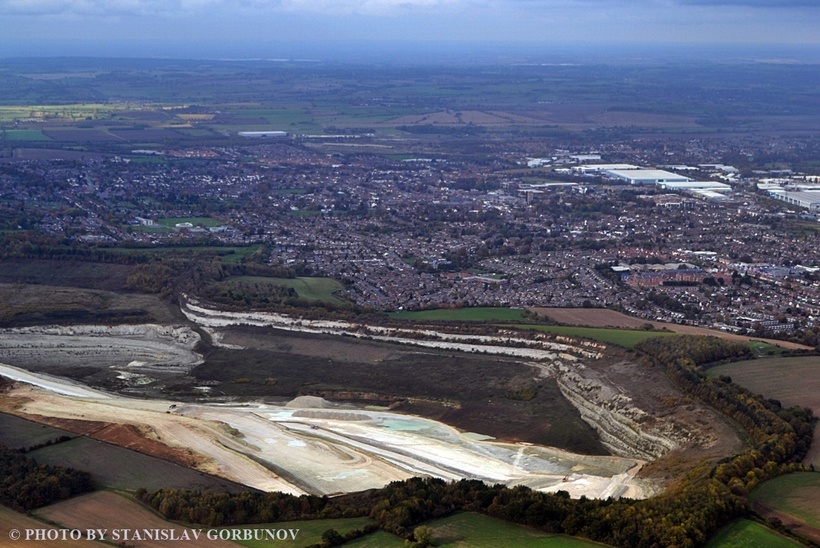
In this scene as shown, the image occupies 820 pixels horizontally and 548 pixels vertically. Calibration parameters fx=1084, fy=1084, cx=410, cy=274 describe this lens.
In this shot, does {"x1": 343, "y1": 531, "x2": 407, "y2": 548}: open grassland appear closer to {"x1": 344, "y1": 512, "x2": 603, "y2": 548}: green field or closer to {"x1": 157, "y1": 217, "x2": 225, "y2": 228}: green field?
{"x1": 344, "y1": 512, "x2": 603, "y2": 548}: green field

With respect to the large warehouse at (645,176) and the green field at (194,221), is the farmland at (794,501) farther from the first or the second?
the large warehouse at (645,176)

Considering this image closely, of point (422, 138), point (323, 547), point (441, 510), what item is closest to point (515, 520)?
point (441, 510)

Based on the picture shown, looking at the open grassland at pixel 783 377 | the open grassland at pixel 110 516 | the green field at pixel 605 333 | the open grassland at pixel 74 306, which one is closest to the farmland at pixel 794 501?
→ the open grassland at pixel 783 377

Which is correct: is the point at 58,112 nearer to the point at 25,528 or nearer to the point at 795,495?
the point at 25,528

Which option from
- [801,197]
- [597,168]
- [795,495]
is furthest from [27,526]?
[597,168]

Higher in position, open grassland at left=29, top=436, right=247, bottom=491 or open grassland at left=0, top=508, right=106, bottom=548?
open grassland at left=0, top=508, right=106, bottom=548

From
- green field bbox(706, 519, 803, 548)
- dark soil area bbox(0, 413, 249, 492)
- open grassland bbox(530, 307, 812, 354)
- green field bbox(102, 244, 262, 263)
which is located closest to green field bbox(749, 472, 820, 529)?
green field bbox(706, 519, 803, 548)
